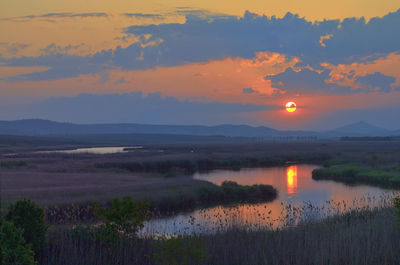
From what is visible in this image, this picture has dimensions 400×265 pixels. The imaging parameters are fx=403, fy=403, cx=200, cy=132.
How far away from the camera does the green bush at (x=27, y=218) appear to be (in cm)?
994

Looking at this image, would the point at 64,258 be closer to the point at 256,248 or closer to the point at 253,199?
the point at 256,248

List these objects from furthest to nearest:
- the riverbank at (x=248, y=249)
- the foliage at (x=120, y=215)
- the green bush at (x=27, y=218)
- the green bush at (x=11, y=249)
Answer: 1. the foliage at (x=120, y=215)
2. the riverbank at (x=248, y=249)
3. the green bush at (x=27, y=218)
4. the green bush at (x=11, y=249)

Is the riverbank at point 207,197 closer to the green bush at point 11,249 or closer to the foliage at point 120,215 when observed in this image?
the foliage at point 120,215

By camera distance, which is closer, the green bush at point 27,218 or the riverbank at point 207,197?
the green bush at point 27,218

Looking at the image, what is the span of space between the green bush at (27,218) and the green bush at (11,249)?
82.5 inches

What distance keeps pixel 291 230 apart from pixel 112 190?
2021 cm

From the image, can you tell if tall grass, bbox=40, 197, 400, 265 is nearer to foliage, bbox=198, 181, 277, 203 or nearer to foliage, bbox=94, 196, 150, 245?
foliage, bbox=94, 196, 150, 245

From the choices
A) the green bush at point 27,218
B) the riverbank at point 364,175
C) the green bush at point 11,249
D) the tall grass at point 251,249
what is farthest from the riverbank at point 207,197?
the green bush at point 11,249

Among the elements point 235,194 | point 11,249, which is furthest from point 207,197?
point 11,249

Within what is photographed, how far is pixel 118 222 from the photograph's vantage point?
11289 millimetres

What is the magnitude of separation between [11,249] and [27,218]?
244cm

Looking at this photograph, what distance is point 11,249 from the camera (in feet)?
25.0

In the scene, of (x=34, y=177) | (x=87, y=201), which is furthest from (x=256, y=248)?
(x=34, y=177)

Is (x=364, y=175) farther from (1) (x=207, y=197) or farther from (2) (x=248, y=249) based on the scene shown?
(2) (x=248, y=249)
